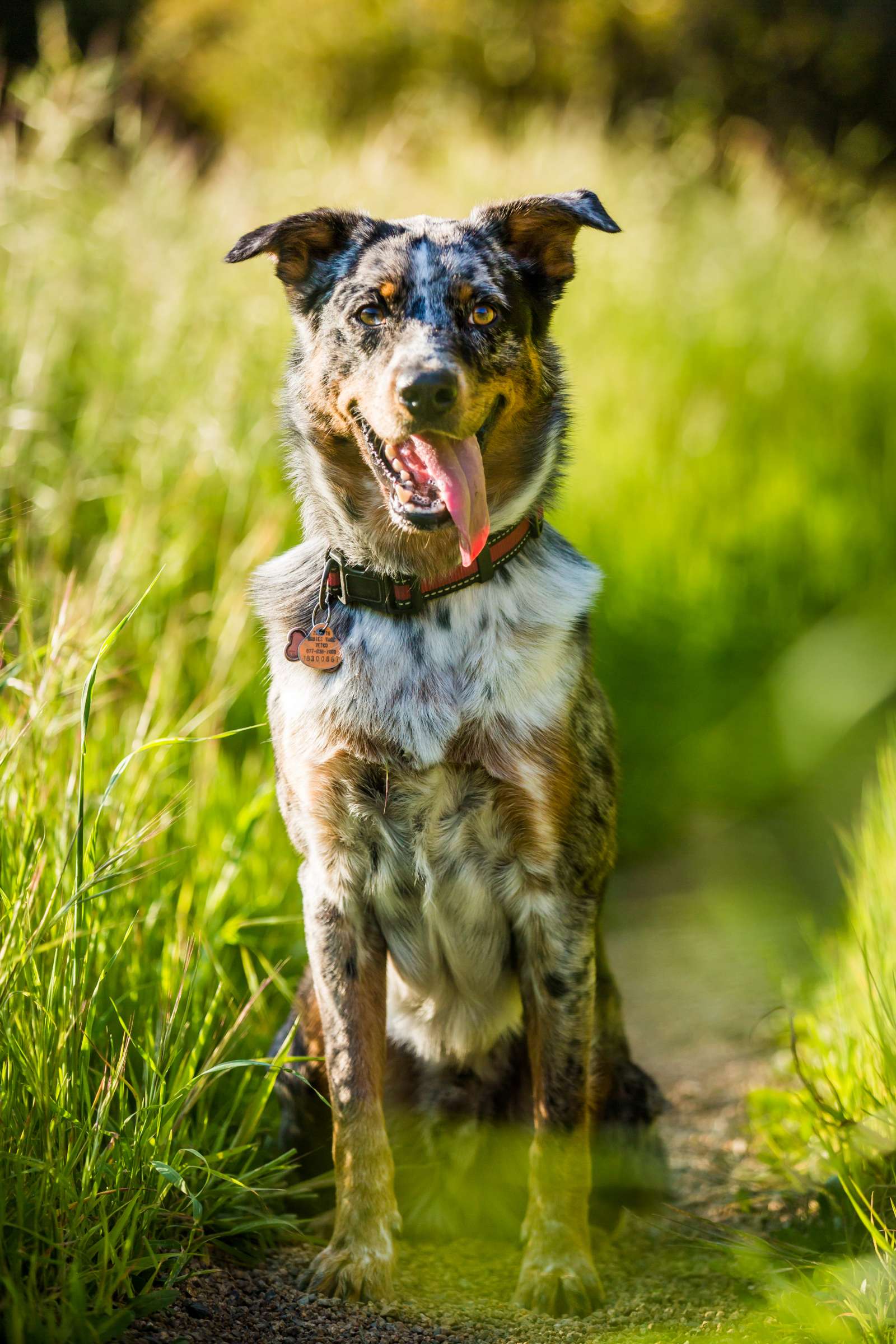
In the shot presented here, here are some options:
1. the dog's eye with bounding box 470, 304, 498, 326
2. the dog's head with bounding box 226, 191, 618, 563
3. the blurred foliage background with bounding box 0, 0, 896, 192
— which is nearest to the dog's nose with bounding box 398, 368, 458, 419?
the dog's head with bounding box 226, 191, 618, 563

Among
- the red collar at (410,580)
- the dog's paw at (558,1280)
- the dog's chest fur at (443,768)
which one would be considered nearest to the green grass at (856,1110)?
the dog's paw at (558,1280)

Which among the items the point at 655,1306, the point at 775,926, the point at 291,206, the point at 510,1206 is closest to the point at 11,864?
the point at 510,1206

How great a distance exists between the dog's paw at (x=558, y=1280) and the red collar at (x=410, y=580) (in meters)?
1.31

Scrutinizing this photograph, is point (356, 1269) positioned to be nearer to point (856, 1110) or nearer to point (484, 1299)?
point (484, 1299)

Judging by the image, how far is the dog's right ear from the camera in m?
2.57

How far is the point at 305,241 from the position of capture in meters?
2.68

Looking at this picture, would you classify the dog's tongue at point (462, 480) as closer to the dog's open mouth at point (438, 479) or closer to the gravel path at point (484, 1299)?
the dog's open mouth at point (438, 479)

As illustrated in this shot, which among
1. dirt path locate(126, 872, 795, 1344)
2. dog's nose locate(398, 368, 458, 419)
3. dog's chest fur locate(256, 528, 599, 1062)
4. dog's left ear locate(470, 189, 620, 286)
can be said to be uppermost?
dog's left ear locate(470, 189, 620, 286)

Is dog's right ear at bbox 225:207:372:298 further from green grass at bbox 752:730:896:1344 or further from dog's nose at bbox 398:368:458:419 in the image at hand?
green grass at bbox 752:730:896:1344

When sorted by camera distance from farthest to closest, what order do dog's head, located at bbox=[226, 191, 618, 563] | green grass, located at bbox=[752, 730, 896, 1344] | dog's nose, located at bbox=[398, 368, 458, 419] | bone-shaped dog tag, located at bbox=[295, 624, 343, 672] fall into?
bone-shaped dog tag, located at bbox=[295, 624, 343, 672]
dog's head, located at bbox=[226, 191, 618, 563]
dog's nose, located at bbox=[398, 368, 458, 419]
green grass, located at bbox=[752, 730, 896, 1344]

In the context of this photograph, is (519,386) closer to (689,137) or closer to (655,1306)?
(655,1306)

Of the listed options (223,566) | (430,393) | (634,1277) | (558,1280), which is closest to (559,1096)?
(558,1280)

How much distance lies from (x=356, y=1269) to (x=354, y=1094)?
0.32 meters

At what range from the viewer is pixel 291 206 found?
21.7 ft
